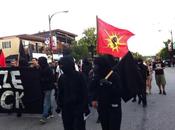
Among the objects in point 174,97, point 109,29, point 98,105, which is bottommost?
point 174,97

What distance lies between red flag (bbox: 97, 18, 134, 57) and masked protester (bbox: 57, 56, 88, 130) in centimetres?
242

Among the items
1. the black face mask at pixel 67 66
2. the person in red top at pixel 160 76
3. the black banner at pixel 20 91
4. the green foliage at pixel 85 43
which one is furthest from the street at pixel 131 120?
the green foliage at pixel 85 43

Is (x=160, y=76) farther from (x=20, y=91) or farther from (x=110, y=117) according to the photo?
(x=110, y=117)

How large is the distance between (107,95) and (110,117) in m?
0.35

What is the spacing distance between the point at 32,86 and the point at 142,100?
392 centimetres

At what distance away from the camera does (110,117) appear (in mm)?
7328

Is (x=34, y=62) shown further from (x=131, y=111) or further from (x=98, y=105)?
(x=98, y=105)

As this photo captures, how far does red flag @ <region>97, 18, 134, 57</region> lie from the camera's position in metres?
9.91

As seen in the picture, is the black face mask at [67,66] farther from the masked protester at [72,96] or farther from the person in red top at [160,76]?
the person in red top at [160,76]

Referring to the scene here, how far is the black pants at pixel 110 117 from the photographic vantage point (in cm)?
729

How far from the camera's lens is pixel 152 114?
42.2ft

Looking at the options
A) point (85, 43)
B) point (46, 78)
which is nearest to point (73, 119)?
point (46, 78)

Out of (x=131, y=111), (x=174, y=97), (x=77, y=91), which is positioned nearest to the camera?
(x=77, y=91)

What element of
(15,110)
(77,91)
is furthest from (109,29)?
(15,110)
